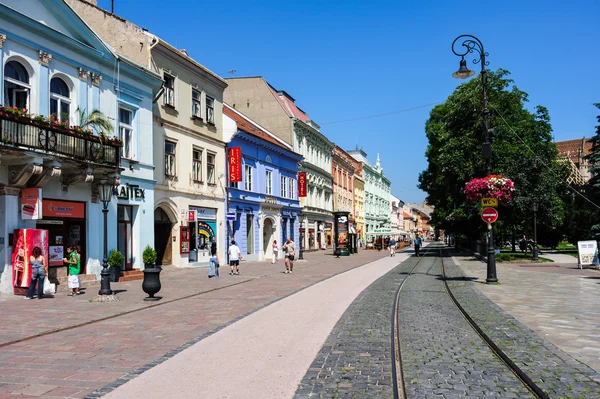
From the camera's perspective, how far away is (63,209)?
696 inches

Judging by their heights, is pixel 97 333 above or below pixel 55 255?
below

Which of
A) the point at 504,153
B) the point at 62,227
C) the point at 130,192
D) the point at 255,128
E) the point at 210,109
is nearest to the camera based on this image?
the point at 62,227

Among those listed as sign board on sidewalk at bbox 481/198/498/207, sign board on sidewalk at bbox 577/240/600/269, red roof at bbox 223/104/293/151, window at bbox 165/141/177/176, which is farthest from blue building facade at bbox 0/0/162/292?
sign board on sidewalk at bbox 577/240/600/269

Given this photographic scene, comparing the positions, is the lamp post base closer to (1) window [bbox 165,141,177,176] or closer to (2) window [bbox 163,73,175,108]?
(1) window [bbox 165,141,177,176]

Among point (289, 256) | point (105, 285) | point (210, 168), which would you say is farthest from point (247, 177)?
point (105, 285)

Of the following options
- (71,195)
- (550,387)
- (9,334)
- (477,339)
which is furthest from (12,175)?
(550,387)

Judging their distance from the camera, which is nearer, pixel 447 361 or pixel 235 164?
pixel 447 361

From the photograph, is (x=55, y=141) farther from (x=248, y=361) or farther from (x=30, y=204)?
(x=248, y=361)

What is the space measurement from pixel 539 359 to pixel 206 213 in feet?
78.5

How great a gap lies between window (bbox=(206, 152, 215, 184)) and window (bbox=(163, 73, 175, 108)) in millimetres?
4445

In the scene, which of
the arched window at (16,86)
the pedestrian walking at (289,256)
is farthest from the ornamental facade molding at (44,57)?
the pedestrian walking at (289,256)

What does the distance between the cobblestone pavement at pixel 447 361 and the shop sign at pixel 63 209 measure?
1186 cm

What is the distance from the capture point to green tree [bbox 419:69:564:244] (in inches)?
1332

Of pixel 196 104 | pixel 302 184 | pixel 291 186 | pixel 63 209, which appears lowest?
pixel 63 209
